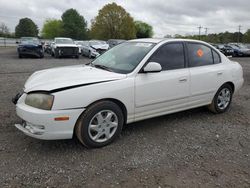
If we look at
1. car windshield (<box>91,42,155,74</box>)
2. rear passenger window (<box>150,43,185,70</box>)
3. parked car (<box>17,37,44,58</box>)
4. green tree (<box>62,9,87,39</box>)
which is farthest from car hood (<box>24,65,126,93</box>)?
green tree (<box>62,9,87,39</box>)

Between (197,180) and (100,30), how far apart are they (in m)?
59.9

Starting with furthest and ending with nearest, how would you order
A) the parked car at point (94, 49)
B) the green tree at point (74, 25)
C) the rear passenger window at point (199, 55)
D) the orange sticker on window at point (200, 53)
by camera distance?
the green tree at point (74, 25), the parked car at point (94, 49), the orange sticker on window at point (200, 53), the rear passenger window at point (199, 55)

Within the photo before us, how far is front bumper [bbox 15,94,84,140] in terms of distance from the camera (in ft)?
10.2

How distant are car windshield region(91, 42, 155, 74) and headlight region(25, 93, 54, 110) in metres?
1.16

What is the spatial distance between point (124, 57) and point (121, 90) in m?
0.87

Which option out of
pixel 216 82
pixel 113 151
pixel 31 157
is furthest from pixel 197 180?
pixel 216 82

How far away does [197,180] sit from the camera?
2877 millimetres

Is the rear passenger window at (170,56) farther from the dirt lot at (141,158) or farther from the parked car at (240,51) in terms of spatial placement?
the parked car at (240,51)

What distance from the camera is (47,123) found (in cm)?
311

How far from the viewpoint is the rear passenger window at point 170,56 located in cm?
411

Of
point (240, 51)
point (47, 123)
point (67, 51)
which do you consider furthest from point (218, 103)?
point (240, 51)

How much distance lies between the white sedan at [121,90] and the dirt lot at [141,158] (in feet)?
1.03

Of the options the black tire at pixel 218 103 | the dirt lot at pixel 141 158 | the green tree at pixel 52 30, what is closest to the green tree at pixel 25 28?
the green tree at pixel 52 30

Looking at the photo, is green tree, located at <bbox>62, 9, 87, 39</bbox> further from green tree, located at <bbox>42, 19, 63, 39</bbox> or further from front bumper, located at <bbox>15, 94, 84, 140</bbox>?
front bumper, located at <bbox>15, 94, 84, 140</bbox>
